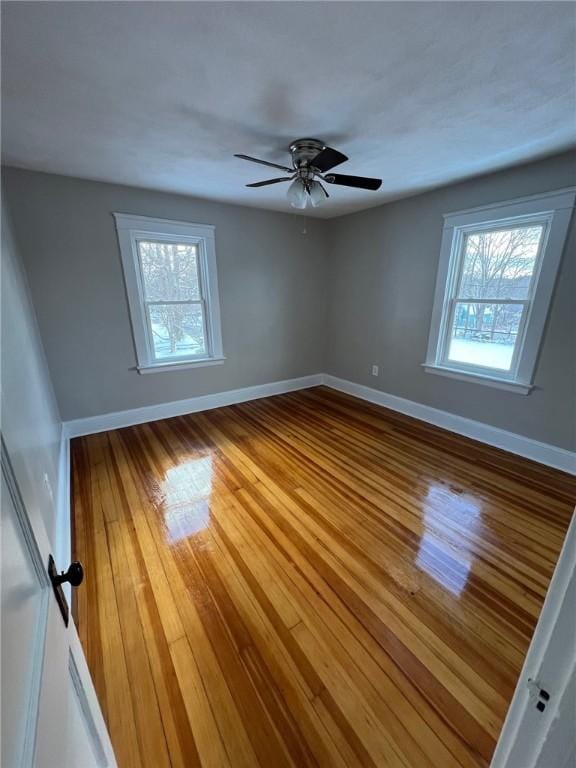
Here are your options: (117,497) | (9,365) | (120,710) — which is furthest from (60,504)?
(120,710)

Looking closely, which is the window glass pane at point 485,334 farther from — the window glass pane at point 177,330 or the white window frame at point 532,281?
the window glass pane at point 177,330

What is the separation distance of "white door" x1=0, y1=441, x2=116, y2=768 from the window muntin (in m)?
3.46

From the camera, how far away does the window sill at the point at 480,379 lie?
281 cm

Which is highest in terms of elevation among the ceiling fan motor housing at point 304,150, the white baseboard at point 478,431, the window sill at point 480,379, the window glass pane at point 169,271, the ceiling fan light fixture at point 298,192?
the ceiling fan motor housing at point 304,150

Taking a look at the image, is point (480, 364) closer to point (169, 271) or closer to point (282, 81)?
point (282, 81)

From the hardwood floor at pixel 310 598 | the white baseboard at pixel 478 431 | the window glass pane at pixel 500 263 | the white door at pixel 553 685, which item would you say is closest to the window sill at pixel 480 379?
the white baseboard at pixel 478 431

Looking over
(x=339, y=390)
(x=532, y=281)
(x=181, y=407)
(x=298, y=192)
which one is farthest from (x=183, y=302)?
(x=532, y=281)

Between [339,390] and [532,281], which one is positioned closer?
[532,281]

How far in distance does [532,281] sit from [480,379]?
3.14 feet

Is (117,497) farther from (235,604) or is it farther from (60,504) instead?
(235,604)

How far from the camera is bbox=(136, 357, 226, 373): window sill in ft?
11.5

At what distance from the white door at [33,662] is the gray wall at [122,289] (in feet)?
9.47

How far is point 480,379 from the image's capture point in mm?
3086

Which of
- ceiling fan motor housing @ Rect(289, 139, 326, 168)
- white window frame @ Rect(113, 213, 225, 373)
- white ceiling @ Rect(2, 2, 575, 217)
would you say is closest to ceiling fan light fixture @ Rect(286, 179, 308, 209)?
ceiling fan motor housing @ Rect(289, 139, 326, 168)
